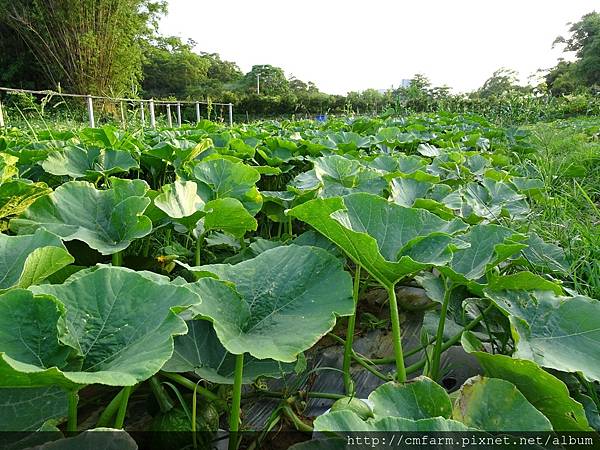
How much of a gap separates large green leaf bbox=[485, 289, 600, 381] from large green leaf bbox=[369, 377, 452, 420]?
177 millimetres

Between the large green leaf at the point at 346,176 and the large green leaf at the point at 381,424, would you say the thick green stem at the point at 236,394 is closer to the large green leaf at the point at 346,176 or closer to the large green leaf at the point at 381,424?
the large green leaf at the point at 381,424

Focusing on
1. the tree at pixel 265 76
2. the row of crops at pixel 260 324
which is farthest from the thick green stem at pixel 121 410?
the tree at pixel 265 76

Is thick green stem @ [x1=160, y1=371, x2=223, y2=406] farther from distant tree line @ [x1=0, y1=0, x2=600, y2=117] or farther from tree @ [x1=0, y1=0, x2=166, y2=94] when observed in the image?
tree @ [x1=0, y1=0, x2=166, y2=94]

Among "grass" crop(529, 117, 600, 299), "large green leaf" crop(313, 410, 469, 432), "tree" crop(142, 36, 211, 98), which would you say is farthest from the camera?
"tree" crop(142, 36, 211, 98)

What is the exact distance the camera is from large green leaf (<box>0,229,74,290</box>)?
696mm

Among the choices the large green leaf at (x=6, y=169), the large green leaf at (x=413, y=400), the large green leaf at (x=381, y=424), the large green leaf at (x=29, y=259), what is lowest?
the large green leaf at (x=413, y=400)

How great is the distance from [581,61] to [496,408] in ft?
153

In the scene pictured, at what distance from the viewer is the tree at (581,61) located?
120 feet

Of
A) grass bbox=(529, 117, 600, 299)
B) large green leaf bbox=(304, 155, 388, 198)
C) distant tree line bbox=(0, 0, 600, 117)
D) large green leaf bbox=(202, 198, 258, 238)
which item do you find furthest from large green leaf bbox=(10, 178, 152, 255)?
distant tree line bbox=(0, 0, 600, 117)

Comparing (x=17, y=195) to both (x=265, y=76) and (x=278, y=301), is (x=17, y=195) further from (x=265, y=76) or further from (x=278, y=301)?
(x=265, y=76)

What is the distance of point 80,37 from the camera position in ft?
62.8

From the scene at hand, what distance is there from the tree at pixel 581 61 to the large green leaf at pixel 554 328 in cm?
3704

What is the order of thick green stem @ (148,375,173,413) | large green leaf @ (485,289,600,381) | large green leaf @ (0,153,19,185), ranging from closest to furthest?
large green leaf @ (485,289,600,381) → thick green stem @ (148,375,173,413) → large green leaf @ (0,153,19,185)

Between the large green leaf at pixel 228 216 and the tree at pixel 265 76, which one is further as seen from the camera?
the tree at pixel 265 76
